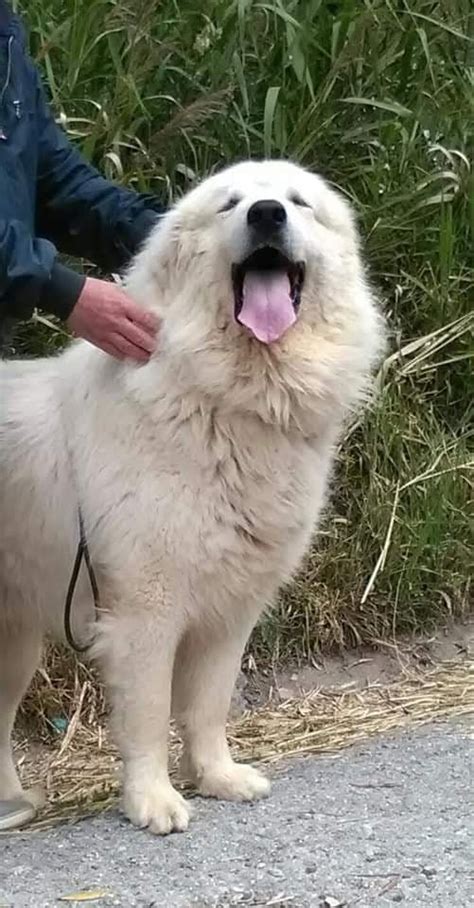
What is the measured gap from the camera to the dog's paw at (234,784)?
9.55 feet

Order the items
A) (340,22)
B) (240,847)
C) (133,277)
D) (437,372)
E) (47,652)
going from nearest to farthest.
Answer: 1. (240,847)
2. (133,277)
3. (47,652)
4. (340,22)
5. (437,372)

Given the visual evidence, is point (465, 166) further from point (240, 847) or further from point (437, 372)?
point (240, 847)

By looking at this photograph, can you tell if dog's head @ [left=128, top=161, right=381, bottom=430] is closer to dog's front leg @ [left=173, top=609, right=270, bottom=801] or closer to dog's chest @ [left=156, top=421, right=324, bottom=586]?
dog's chest @ [left=156, top=421, right=324, bottom=586]

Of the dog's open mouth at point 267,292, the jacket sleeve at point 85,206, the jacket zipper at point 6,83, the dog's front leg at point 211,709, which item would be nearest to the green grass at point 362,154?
the jacket sleeve at point 85,206

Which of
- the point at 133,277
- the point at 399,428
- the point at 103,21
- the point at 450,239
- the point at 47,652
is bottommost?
the point at 47,652

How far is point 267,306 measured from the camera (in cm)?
267

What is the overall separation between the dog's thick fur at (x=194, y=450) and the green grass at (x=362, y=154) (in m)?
1.40

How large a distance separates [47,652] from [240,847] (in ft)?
5.38

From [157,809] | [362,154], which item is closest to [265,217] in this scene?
[157,809]

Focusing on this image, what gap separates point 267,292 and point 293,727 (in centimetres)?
177

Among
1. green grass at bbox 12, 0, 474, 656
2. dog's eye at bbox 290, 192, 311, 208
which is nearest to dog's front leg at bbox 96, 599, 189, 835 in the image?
dog's eye at bbox 290, 192, 311, 208

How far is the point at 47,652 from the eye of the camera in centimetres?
402

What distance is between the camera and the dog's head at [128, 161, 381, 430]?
267cm

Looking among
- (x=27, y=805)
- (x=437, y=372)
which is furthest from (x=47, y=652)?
(x=437, y=372)
